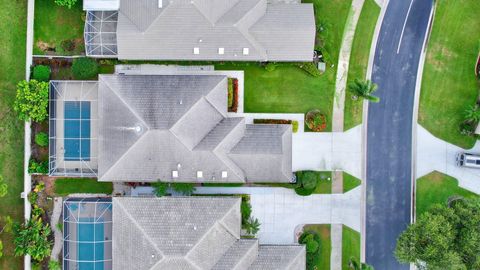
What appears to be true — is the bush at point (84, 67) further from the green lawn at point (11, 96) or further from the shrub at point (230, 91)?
the shrub at point (230, 91)

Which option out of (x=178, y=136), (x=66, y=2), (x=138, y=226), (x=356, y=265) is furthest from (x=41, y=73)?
(x=356, y=265)

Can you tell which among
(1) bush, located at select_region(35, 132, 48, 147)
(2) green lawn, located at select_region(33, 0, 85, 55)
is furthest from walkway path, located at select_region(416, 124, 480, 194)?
(1) bush, located at select_region(35, 132, 48, 147)

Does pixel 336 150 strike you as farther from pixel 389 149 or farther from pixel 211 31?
pixel 211 31

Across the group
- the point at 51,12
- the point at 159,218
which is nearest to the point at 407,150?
the point at 159,218

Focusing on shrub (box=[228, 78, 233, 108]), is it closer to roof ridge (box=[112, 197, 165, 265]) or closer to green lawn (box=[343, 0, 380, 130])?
green lawn (box=[343, 0, 380, 130])

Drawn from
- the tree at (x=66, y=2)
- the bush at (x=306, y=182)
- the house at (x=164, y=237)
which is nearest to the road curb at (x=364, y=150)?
the bush at (x=306, y=182)

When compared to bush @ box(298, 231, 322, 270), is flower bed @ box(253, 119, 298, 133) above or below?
above
